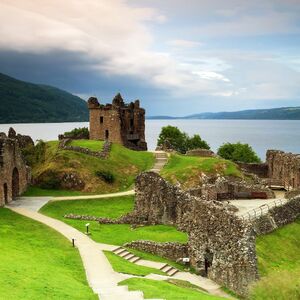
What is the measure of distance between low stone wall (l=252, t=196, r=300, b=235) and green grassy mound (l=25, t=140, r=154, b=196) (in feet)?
84.0

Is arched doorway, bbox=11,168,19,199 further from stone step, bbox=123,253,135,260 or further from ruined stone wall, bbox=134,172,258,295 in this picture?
stone step, bbox=123,253,135,260

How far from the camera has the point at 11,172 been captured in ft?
200

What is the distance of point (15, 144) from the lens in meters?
62.7

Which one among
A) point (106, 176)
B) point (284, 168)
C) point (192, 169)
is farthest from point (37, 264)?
point (284, 168)

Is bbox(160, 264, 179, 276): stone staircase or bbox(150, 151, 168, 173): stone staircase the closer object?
bbox(160, 264, 179, 276): stone staircase

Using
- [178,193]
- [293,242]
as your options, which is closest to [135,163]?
[178,193]

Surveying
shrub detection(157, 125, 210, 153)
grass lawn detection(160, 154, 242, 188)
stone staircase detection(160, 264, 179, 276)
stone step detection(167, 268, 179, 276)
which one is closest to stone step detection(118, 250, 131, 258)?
stone staircase detection(160, 264, 179, 276)

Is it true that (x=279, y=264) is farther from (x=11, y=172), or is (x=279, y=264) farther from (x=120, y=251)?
(x=11, y=172)

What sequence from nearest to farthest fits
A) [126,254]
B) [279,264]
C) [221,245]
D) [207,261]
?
[221,245] < [279,264] < [207,261] < [126,254]

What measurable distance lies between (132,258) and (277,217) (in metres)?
14.0

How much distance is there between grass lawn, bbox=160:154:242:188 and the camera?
69.2 m

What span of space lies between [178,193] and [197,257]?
12.2 metres

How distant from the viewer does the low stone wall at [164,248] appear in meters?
40.1

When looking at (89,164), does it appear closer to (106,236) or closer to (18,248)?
(106,236)
